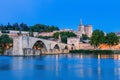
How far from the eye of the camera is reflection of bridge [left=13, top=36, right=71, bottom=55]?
6943 cm

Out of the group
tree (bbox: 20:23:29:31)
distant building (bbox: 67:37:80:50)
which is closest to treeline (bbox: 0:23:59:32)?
tree (bbox: 20:23:29:31)

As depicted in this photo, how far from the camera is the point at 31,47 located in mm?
76688

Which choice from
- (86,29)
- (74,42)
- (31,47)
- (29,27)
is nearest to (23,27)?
(29,27)

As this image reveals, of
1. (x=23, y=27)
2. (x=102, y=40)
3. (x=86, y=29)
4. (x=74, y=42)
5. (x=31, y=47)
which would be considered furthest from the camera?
(x=86, y=29)

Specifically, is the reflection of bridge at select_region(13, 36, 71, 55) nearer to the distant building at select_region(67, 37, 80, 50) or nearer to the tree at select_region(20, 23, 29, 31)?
the distant building at select_region(67, 37, 80, 50)

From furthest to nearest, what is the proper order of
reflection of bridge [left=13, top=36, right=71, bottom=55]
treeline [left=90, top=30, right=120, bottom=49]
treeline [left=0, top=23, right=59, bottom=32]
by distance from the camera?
treeline [left=0, top=23, right=59, bottom=32], treeline [left=90, top=30, right=120, bottom=49], reflection of bridge [left=13, top=36, right=71, bottom=55]

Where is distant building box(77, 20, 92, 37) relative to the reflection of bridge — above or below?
above

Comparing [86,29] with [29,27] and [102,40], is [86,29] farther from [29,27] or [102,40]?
[102,40]

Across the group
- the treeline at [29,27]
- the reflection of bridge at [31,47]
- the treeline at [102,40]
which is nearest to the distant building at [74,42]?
the reflection of bridge at [31,47]

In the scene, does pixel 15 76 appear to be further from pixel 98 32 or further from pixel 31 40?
pixel 98 32

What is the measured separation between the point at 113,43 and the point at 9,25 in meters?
57.8

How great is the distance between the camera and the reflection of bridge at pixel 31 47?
6943cm

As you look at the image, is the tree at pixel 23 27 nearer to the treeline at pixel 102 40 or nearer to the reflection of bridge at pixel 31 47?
the reflection of bridge at pixel 31 47

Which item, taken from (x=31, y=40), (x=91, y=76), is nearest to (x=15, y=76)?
(x=91, y=76)
